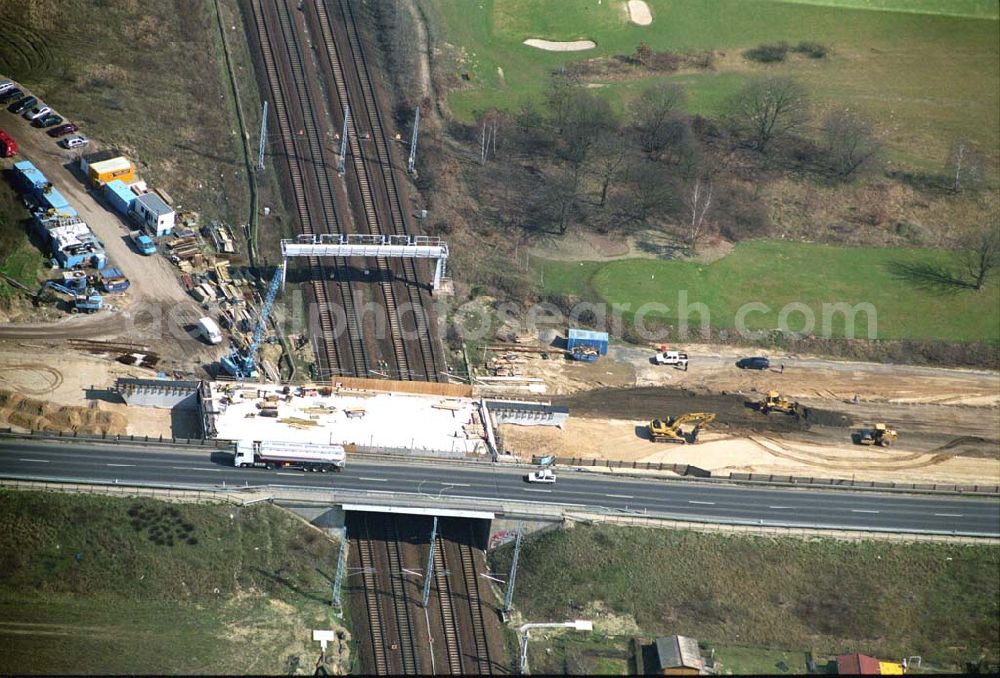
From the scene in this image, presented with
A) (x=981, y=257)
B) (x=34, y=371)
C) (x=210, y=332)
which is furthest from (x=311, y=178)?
(x=981, y=257)

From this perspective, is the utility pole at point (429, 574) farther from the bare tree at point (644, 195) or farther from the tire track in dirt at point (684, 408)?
the bare tree at point (644, 195)

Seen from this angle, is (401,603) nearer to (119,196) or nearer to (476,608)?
(476,608)

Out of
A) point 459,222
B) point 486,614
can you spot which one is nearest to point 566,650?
point 486,614

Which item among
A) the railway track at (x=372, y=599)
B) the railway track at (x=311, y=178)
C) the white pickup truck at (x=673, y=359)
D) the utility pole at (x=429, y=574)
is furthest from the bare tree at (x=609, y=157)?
the utility pole at (x=429, y=574)

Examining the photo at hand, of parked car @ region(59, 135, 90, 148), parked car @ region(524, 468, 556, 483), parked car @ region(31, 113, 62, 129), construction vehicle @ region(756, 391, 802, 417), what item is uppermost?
parked car @ region(31, 113, 62, 129)

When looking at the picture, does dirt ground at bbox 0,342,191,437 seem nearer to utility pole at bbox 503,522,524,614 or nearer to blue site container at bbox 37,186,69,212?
blue site container at bbox 37,186,69,212

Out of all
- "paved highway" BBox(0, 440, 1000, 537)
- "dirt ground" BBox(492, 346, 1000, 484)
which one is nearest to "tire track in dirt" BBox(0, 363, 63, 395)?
"paved highway" BBox(0, 440, 1000, 537)

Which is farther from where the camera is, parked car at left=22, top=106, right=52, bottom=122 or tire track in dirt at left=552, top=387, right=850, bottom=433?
parked car at left=22, top=106, right=52, bottom=122
